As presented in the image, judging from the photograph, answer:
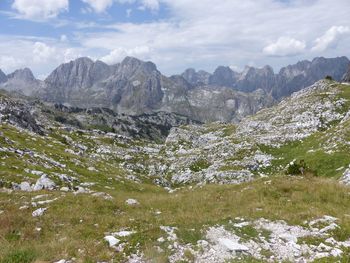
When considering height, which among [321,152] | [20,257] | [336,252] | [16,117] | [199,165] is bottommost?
[199,165]

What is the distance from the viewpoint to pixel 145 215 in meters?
23.4

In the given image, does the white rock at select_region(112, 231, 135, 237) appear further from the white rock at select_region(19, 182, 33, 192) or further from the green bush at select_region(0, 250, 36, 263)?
the white rock at select_region(19, 182, 33, 192)

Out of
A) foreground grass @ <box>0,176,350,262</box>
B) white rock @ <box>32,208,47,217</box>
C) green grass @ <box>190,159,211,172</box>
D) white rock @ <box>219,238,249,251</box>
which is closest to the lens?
white rock @ <box>219,238,249,251</box>

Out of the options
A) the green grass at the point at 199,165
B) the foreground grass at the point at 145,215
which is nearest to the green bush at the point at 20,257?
the foreground grass at the point at 145,215

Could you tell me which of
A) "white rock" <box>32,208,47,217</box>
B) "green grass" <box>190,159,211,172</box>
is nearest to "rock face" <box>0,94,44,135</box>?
"green grass" <box>190,159,211,172</box>

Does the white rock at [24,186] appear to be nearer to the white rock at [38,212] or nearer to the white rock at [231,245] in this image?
the white rock at [38,212]

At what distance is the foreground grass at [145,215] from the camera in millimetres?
17062

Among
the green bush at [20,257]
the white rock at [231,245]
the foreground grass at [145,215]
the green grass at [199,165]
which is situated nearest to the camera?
the green bush at [20,257]

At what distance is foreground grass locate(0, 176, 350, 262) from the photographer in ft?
56.0

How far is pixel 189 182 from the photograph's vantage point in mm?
82625

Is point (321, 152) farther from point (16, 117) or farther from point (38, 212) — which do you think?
point (16, 117)

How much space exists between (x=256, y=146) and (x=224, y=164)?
9652mm

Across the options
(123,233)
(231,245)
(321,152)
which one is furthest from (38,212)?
(321,152)

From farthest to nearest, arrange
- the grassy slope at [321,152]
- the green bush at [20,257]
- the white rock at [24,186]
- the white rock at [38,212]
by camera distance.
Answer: the grassy slope at [321,152] → the white rock at [24,186] → the white rock at [38,212] → the green bush at [20,257]
